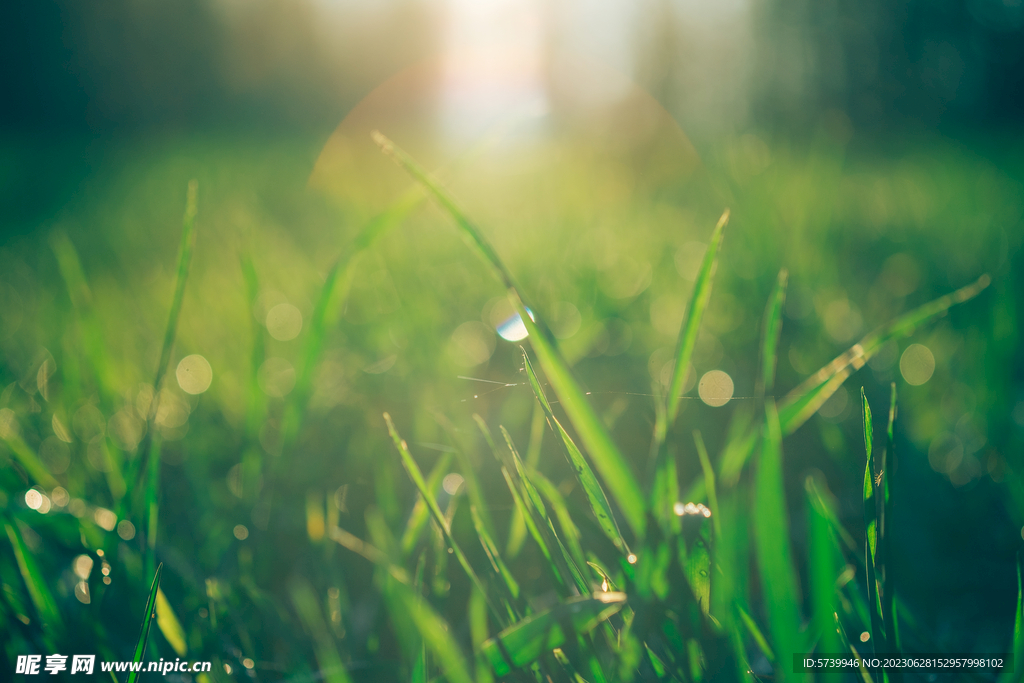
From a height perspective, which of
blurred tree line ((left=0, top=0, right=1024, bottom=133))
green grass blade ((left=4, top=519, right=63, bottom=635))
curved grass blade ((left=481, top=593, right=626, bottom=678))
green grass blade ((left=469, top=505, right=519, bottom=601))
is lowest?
curved grass blade ((left=481, top=593, right=626, bottom=678))

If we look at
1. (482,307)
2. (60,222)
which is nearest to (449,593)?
(482,307)

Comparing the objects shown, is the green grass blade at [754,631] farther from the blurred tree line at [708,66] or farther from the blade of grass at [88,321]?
the blurred tree line at [708,66]

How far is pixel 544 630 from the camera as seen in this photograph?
0.79 feet

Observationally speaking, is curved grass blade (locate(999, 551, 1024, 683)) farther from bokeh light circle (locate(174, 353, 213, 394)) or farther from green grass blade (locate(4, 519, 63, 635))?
bokeh light circle (locate(174, 353, 213, 394))

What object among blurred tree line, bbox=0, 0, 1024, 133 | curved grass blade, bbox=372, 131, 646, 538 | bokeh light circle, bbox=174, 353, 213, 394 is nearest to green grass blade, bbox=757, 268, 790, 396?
curved grass blade, bbox=372, 131, 646, 538

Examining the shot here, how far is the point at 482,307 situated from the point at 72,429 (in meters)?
0.58

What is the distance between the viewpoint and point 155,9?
26.0 feet

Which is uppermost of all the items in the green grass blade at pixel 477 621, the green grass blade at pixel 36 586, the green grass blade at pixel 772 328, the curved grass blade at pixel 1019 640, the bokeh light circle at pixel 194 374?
the bokeh light circle at pixel 194 374

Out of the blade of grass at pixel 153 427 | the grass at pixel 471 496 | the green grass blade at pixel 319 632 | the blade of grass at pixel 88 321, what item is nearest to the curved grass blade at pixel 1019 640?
the grass at pixel 471 496

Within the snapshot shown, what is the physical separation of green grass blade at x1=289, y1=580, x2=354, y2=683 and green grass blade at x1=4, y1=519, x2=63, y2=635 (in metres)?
0.15

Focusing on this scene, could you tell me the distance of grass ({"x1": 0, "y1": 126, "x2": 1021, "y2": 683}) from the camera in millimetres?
Answer: 269

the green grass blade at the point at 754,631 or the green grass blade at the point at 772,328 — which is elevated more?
the green grass blade at the point at 772,328

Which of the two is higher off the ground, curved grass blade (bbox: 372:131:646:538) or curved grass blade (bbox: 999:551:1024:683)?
curved grass blade (bbox: 372:131:646:538)

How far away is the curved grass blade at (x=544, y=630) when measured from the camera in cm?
24
